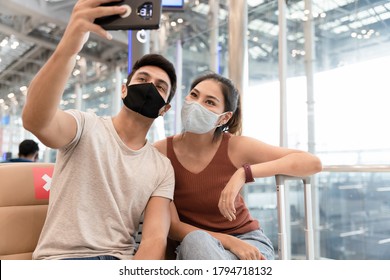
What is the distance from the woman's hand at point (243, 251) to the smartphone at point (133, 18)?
88cm

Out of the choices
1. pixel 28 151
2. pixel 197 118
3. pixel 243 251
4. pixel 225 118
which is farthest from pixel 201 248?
pixel 28 151

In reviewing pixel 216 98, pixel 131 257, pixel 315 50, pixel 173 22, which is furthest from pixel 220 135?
pixel 173 22

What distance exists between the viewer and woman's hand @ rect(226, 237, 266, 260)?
51.9 inches

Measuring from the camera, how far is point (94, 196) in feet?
4.19

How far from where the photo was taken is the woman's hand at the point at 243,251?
1.32m

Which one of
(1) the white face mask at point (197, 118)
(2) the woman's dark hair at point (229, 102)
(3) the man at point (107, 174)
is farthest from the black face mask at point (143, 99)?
(2) the woman's dark hair at point (229, 102)

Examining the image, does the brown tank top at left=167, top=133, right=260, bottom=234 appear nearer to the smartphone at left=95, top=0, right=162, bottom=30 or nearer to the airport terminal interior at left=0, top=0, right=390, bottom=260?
the smartphone at left=95, top=0, right=162, bottom=30

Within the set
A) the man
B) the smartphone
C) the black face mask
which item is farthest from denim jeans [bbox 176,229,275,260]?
the smartphone

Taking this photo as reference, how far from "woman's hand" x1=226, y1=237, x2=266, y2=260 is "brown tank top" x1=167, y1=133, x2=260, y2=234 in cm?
21

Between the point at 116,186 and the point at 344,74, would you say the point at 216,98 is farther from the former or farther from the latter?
the point at 344,74

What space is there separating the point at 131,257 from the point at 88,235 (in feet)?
0.62

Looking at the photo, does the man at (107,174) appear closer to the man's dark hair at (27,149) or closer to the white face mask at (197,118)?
the white face mask at (197,118)

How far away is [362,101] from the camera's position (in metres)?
3.46

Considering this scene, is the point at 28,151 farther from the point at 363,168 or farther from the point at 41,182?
the point at 363,168
